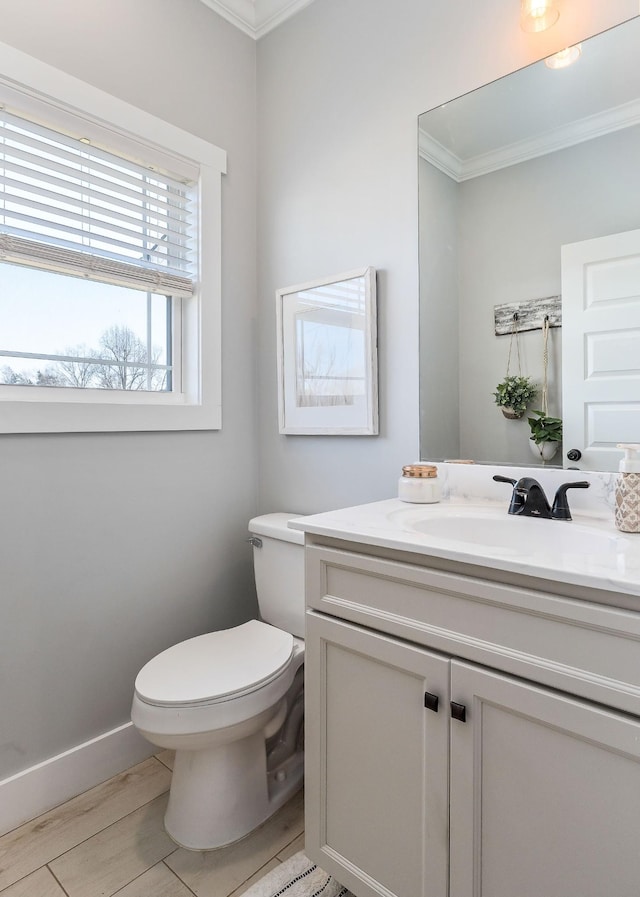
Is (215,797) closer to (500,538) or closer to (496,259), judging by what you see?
(500,538)

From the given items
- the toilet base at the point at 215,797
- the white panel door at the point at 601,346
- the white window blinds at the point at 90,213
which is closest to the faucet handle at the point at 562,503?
the white panel door at the point at 601,346

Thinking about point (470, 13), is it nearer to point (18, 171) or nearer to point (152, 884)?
point (18, 171)

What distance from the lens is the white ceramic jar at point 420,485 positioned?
4.48ft

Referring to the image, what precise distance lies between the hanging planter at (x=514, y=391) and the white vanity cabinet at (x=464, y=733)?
62 centimetres

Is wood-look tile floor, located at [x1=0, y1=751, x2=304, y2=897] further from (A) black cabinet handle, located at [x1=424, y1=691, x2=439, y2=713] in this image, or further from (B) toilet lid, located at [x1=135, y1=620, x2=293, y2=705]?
(A) black cabinet handle, located at [x1=424, y1=691, x2=439, y2=713]

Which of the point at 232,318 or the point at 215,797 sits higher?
the point at 232,318

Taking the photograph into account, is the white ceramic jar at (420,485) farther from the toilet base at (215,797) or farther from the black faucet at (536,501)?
the toilet base at (215,797)

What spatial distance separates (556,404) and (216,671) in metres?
1.14

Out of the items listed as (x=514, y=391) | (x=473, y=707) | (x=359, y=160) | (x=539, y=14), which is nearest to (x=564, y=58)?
(x=539, y=14)

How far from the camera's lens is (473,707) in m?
0.87

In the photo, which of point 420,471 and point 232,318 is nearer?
point 420,471

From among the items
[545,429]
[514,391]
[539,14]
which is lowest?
[545,429]

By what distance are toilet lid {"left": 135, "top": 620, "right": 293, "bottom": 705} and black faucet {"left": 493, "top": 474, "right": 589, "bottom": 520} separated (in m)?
0.76

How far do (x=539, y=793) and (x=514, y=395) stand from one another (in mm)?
908
